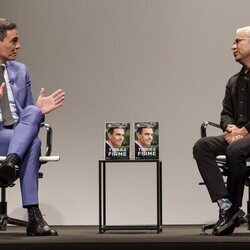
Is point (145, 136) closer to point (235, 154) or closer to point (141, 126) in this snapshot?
point (141, 126)

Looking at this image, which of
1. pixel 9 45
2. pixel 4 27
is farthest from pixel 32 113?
pixel 4 27

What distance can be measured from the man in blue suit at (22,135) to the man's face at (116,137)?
0.52 m

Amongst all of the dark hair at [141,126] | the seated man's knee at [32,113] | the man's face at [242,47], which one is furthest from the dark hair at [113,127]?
the man's face at [242,47]

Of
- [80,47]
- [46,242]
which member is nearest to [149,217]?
[80,47]

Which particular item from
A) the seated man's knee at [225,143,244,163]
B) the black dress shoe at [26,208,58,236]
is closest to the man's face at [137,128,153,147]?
the seated man's knee at [225,143,244,163]

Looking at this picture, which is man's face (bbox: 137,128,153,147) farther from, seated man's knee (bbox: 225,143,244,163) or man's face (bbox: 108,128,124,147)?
seated man's knee (bbox: 225,143,244,163)

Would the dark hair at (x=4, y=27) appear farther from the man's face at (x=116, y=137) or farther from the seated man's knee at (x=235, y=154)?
the seated man's knee at (x=235, y=154)

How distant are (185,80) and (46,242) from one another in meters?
2.58

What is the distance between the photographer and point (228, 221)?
12.6 feet

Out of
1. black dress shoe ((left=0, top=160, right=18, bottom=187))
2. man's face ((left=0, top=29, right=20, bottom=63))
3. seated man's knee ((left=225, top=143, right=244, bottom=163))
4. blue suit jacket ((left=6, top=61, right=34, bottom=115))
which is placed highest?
man's face ((left=0, top=29, right=20, bottom=63))

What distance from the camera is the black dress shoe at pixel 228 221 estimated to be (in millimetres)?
3826

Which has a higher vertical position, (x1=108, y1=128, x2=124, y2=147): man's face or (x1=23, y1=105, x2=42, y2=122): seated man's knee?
(x1=23, y1=105, x2=42, y2=122): seated man's knee

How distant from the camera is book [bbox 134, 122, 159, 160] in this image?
437 centimetres

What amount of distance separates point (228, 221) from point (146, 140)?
2.70ft
